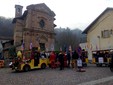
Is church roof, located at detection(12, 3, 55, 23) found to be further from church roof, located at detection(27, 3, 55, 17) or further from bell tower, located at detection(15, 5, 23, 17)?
bell tower, located at detection(15, 5, 23, 17)

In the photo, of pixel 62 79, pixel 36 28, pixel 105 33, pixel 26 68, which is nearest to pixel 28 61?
pixel 26 68

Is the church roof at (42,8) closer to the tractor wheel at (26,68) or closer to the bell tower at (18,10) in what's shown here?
the bell tower at (18,10)

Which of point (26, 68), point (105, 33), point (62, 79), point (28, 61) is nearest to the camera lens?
point (62, 79)

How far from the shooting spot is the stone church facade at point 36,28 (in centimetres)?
4203

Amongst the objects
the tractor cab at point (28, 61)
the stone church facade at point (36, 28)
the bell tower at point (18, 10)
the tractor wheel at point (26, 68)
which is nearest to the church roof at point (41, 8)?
the stone church facade at point (36, 28)

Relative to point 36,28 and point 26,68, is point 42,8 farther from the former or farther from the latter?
point 26,68

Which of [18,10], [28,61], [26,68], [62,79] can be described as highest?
[18,10]

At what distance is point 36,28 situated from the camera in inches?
1698

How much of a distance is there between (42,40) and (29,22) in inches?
177

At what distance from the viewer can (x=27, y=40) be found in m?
41.7

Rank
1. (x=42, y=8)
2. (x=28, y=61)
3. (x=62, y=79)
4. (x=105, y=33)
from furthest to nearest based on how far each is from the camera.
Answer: (x=42, y=8) → (x=105, y=33) → (x=28, y=61) → (x=62, y=79)

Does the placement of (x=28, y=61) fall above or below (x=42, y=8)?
below

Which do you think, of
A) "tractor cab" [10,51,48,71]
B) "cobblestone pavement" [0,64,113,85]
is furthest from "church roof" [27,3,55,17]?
"cobblestone pavement" [0,64,113,85]

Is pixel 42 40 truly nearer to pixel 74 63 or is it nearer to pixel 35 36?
pixel 35 36
